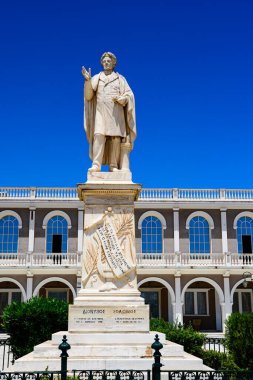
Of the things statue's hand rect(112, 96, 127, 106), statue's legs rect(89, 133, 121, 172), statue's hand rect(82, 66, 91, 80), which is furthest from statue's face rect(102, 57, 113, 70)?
statue's legs rect(89, 133, 121, 172)

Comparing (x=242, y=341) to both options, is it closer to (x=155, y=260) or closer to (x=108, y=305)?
(x=108, y=305)

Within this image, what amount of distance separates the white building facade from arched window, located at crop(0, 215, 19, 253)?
0.19ft

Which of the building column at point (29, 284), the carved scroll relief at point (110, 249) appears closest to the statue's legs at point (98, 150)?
the carved scroll relief at point (110, 249)

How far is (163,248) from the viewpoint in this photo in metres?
29.6

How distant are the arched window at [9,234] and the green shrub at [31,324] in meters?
17.1

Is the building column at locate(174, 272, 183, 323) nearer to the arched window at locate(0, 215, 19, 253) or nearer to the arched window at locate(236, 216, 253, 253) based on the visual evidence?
the arched window at locate(236, 216, 253, 253)

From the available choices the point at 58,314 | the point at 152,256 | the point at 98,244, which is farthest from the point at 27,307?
the point at 152,256

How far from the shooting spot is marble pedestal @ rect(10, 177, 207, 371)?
643 cm

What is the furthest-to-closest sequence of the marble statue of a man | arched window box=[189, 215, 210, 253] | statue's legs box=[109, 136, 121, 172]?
arched window box=[189, 215, 210, 253], statue's legs box=[109, 136, 121, 172], the marble statue of a man

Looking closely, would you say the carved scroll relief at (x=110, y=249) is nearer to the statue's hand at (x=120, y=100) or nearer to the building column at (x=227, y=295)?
the statue's hand at (x=120, y=100)

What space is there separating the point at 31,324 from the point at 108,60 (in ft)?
22.2

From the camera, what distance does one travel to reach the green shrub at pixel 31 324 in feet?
39.2

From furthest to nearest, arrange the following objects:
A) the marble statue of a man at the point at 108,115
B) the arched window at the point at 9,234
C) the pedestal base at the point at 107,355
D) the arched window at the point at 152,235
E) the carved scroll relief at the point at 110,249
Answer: the arched window at the point at 152,235 → the arched window at the point at 9,234 → the marble statue of a man at the point at 108,115 → the carved scroll relief at the point at 110,249 → the pedestal base at the point at 107,355

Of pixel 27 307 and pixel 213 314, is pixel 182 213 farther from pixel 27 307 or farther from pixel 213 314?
pixel 27 307
